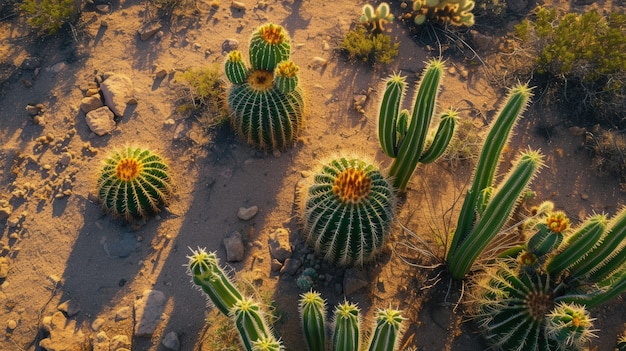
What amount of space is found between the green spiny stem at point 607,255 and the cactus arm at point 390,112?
192 cm

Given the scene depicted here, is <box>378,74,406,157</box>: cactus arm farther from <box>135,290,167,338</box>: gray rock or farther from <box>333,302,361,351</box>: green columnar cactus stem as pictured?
<box>135,290,167,338</box>: gray rock

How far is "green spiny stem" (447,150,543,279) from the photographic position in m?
3.49

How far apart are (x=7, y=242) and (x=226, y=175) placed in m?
2.44

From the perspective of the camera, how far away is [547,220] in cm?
378

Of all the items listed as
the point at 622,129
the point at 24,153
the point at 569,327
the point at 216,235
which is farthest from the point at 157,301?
the point at 622,129

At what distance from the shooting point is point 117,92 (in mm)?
6078

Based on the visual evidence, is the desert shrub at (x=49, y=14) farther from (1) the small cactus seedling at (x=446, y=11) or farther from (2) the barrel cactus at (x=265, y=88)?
(1) the small cactus seedling at (x=446, y=11)

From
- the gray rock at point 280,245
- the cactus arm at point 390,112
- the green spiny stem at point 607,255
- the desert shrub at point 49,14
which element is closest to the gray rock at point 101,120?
the desert shrub at point 49,14

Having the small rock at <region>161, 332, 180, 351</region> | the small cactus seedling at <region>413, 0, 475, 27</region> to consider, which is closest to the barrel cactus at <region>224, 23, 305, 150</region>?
the small rock at <region>161, 332, 180, 351</region>

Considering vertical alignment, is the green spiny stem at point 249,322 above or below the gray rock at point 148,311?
above

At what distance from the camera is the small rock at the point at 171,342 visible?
4.47 m

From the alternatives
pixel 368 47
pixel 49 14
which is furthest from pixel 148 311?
pixel 49 14

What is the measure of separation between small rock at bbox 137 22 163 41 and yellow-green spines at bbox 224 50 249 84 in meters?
2.22

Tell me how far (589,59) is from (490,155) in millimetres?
3066
